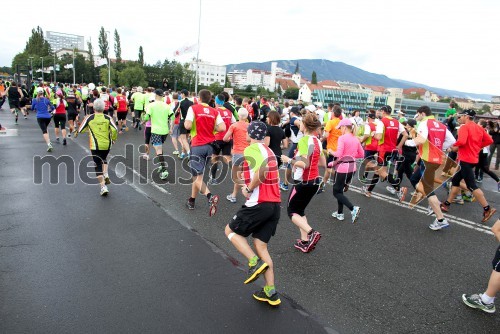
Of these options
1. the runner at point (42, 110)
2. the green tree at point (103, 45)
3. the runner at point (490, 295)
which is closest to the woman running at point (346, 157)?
the runner at point (490, 295)

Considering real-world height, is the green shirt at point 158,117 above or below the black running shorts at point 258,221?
above

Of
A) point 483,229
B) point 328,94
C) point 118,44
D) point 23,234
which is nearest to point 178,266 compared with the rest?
point 23,234

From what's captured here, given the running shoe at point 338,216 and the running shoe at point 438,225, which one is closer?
the running shoe at point 438,225

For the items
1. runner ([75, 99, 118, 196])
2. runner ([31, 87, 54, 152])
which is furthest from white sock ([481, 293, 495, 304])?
runner ([31, 87, 54, 152])

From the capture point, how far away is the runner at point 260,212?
131 inches

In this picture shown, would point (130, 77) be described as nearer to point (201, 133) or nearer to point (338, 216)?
point (201, 133)

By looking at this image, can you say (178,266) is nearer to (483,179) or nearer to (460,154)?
(460,154)

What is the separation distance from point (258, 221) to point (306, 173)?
1.40 m

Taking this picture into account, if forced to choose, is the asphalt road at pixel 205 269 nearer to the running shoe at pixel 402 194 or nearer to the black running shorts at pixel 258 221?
the running shoe at pixel 402 194

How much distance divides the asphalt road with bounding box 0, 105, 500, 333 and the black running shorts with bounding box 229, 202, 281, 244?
711 millimetres

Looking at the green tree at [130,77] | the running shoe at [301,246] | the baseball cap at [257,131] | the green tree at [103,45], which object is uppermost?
the green tree at [103,45]

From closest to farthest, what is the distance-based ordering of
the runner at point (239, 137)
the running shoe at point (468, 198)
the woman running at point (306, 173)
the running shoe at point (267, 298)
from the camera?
1. the running shoe at point (267, 298)
2. the woman running at point (306, 173)
3. the runner at point (239, 137)
4. the running shoe at point (468, 198)

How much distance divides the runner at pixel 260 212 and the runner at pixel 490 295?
219 centimetres

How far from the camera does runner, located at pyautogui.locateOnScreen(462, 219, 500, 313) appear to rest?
3.34 metres
